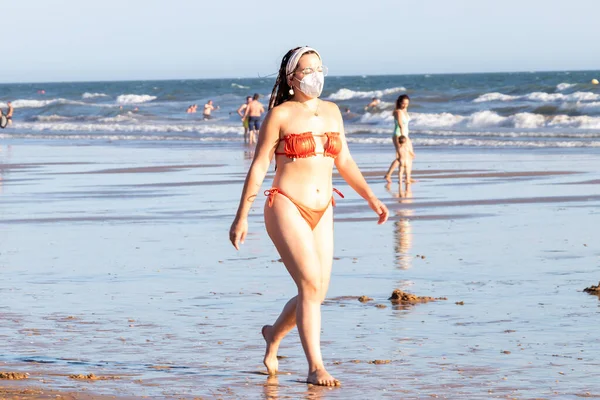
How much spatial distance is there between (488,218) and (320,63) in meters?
8.14

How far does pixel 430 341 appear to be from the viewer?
6844 mm

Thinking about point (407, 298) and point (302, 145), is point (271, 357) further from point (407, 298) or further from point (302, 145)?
point (407, 298)

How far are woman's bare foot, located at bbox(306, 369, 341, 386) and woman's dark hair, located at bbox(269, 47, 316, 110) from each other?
1.37m

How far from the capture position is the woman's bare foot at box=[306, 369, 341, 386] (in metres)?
5.71

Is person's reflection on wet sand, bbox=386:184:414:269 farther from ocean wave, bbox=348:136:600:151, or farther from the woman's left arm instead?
ocean wave, bbox=348:136:600:151

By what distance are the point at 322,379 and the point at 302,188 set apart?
0.94 m

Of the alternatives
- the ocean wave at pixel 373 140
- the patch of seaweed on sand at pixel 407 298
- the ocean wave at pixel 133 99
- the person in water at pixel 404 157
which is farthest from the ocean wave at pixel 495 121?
the ocean wave at pixel 133 99

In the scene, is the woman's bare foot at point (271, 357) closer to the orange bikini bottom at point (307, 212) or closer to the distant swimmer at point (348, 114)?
the orange bikini bottom at point (307, 212)

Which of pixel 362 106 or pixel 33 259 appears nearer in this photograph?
pixel 33 259

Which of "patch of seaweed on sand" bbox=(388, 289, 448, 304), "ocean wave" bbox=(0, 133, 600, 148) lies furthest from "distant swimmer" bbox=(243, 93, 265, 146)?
"patch of seaweed on sand" bbox=(388, 289, 448, 304)

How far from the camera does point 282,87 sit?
601cm

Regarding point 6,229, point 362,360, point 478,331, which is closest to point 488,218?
point 6,229

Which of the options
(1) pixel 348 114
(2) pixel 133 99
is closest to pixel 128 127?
(1) pixel 348 114

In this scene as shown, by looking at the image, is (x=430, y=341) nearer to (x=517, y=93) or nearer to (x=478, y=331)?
(x=478, y=331)
